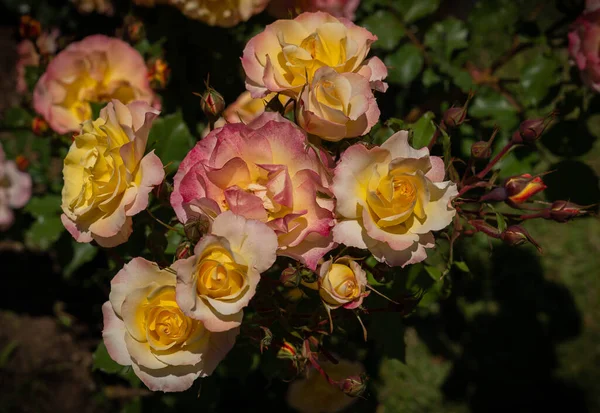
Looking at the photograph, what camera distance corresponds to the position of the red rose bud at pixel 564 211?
96cm

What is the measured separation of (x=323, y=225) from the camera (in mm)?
837

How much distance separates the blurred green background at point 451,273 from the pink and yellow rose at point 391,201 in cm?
48

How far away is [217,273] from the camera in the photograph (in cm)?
79

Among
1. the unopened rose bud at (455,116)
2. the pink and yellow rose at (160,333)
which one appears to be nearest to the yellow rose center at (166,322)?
the pink and yellow rose at (160,333)

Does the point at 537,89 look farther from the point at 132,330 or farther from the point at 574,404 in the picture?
the point at 574,404

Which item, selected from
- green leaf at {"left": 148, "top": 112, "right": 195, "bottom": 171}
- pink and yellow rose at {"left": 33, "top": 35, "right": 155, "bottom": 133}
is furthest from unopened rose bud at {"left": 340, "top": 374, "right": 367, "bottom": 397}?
pink and yellow rose at {"left": 33, "top": 35, "right": 155, "bottom": 133}

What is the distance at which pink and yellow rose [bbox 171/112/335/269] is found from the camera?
0.83m

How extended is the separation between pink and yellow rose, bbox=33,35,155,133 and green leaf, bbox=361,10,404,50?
0.68 m

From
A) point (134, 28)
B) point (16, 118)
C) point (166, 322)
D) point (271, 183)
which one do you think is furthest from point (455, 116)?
point (16, 118)

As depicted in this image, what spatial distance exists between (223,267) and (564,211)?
2.06 ft

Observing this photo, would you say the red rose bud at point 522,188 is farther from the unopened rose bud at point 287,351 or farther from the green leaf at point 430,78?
the green leaf at point 430,78

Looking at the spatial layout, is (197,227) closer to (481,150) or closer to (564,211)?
(481,150)

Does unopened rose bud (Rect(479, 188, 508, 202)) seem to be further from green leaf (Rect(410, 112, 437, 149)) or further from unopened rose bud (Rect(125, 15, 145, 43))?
unopened rose bud (Rect(125, 15, 145, 43))

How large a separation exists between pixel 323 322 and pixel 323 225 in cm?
22
